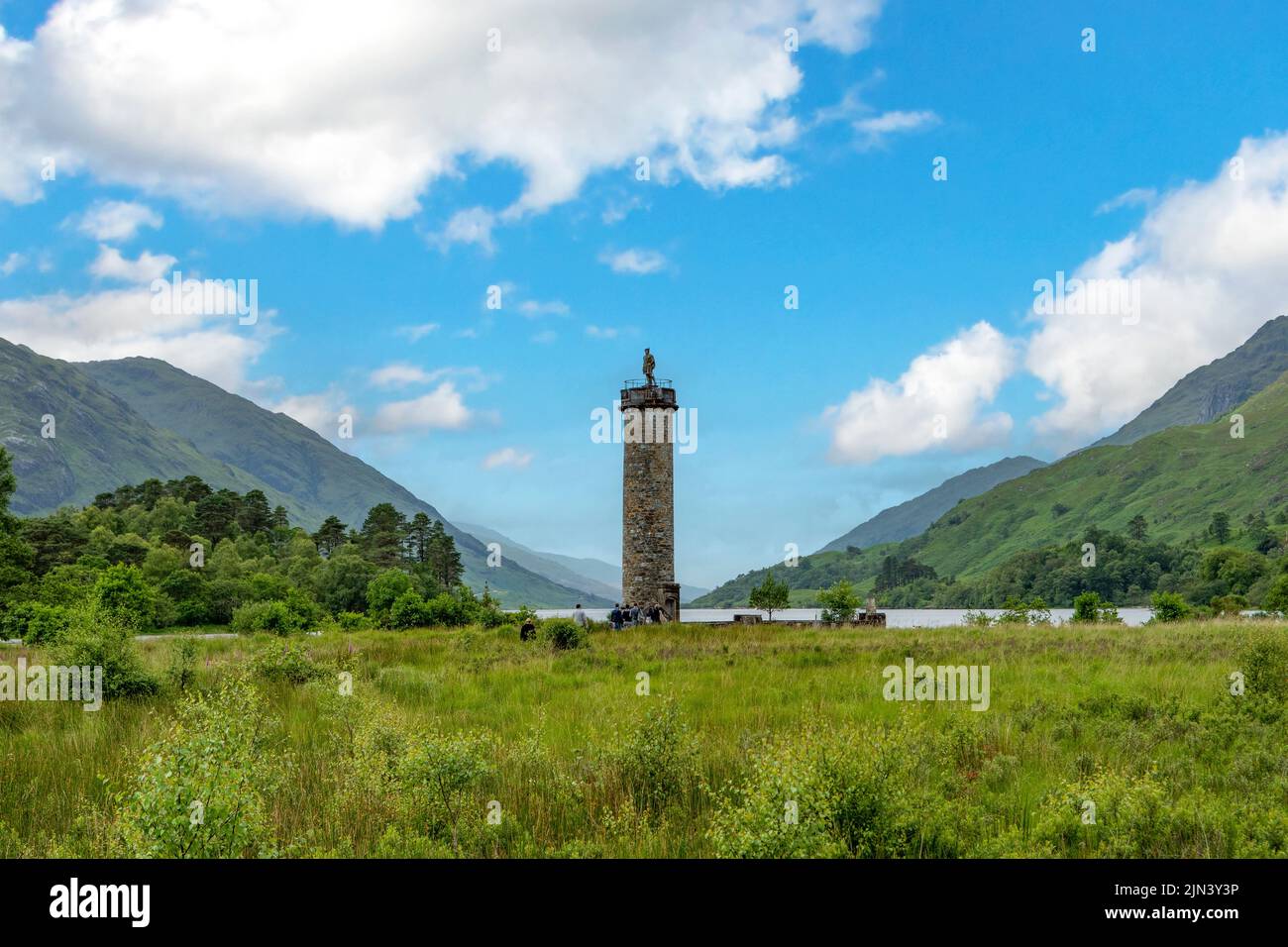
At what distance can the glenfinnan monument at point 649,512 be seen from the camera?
169ft

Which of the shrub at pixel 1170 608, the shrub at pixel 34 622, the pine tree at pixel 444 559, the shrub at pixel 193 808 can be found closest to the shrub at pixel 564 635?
the shrub at pixel 34 622

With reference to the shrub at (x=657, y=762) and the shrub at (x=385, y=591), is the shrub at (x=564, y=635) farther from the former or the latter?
the shrub at (x=385, y=591)

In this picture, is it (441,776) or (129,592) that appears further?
(129,592)

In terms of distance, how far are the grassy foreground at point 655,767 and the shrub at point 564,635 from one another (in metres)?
8.86

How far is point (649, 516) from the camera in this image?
51812 mm

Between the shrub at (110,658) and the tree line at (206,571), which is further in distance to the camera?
the tree line at (206,571)

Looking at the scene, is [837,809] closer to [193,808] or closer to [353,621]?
[193,808]

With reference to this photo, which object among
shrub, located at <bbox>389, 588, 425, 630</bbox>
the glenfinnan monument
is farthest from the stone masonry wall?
shrub, located at <bbox>389, 588, 425, 630</bbox>

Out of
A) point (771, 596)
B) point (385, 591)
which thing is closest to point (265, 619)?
point (385, 591)

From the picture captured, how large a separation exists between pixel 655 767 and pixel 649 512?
4104 centimetres

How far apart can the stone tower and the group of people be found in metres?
1.01

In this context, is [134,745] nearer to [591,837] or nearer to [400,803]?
[400,803]

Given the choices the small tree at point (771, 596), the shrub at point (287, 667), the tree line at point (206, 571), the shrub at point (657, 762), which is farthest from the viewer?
the small tree at point (771, 596)
